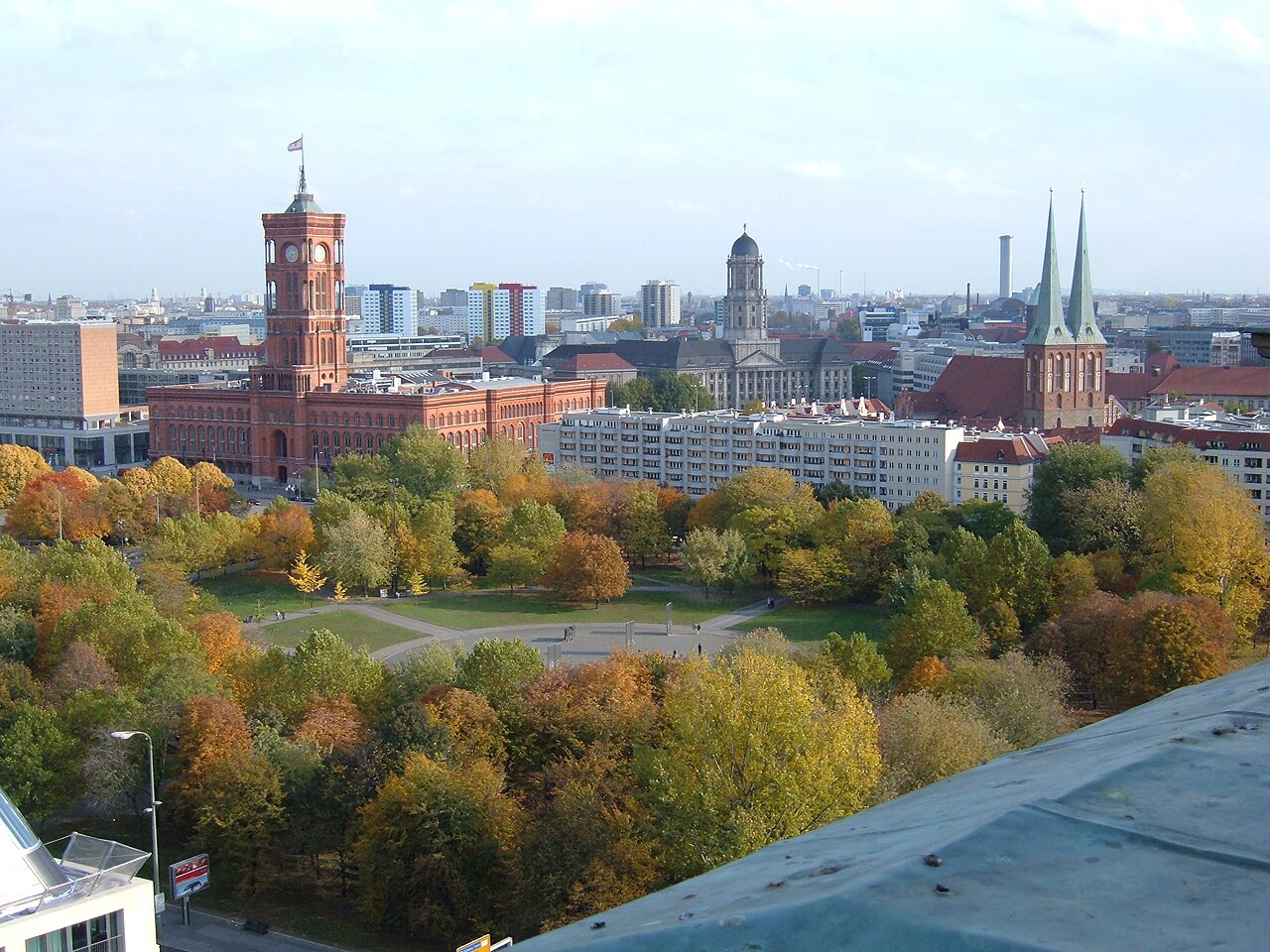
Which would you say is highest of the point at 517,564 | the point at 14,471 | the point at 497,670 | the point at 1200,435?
the point at 1200,435

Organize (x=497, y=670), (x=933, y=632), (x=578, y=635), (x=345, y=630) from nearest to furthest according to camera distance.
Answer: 1. (x=497, y=670)
2. (x=933, y=632)
3. (x=578, y=635)
4. (x=345, y=630)

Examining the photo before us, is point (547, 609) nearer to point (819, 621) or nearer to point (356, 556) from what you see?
point (356, 556)

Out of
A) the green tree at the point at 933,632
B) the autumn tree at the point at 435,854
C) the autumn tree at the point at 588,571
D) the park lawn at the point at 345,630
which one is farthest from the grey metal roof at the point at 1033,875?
the autumn tree at the point at 588,571

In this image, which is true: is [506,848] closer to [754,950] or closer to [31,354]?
[754,950]

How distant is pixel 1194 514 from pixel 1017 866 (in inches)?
1997

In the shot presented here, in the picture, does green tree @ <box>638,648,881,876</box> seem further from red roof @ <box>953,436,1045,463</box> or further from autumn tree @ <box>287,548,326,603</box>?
red roof @ <box>953,436,1045,463</box>

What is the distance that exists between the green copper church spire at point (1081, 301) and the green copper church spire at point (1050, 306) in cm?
56

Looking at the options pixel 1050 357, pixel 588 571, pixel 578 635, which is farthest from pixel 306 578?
pixel 1050 357

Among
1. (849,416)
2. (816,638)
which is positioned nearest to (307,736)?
(816,638)

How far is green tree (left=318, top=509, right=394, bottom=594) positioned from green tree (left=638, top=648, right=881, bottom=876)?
35.7 meters

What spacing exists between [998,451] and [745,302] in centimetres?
7525

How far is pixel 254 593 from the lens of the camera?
204 ft

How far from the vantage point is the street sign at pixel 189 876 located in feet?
92.4

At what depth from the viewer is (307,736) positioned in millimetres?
33156
